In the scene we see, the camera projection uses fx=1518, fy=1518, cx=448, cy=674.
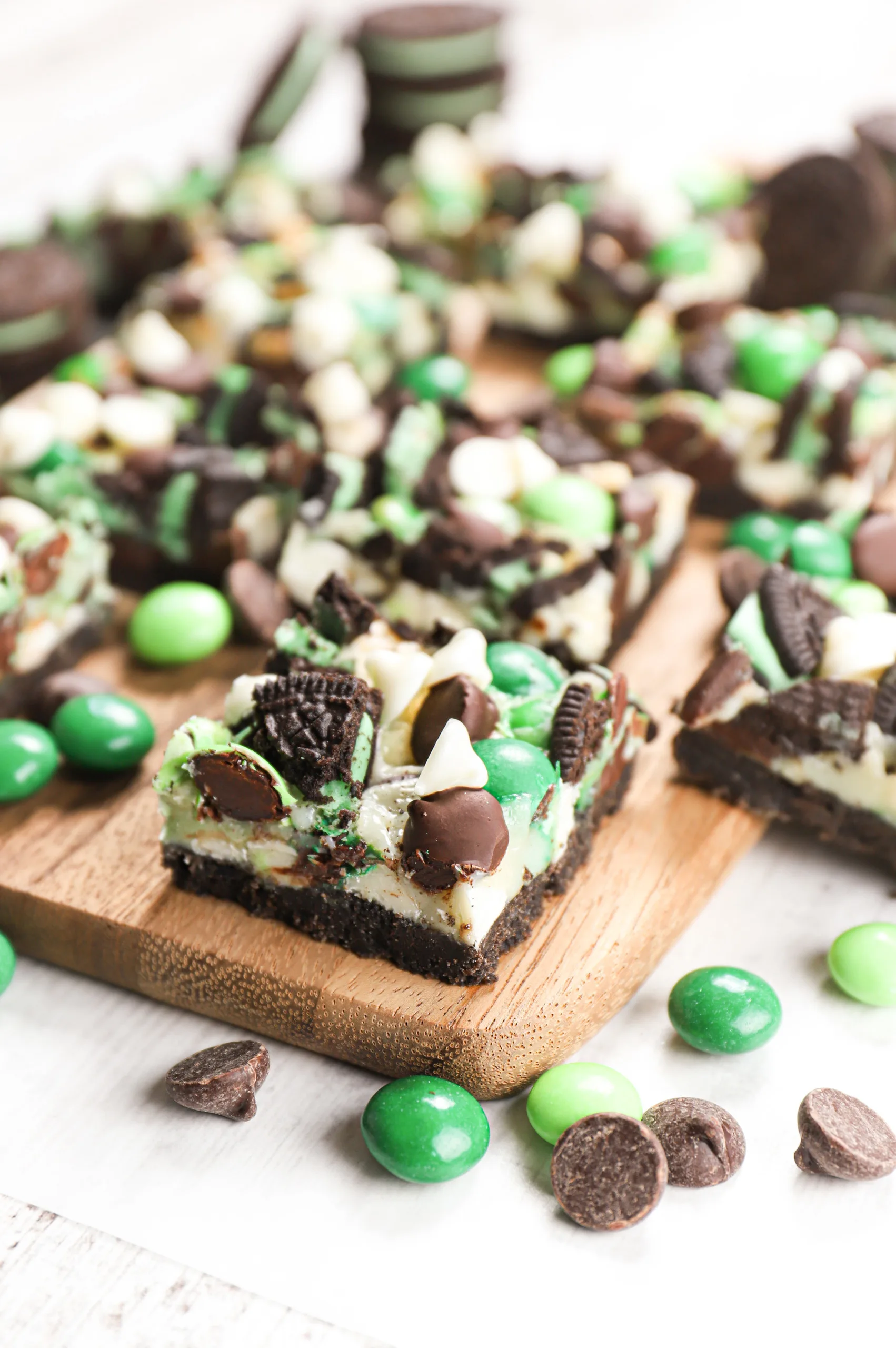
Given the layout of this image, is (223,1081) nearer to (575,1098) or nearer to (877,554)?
(575,1098)

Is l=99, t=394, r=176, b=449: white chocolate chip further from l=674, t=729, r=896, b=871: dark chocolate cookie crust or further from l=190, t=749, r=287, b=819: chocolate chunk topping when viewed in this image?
l=674, t=729, r=896, b=871: dark chocolate cookie crust

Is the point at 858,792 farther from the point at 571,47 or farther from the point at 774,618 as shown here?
the point at 571,47

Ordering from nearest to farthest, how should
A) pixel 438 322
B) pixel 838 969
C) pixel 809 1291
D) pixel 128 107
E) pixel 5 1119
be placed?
pixel 809 1291
pixel 5 1119
pixel 838 969
pixel 438 322
pixel 128 107

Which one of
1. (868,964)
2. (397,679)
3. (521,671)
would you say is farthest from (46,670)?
(868,964)

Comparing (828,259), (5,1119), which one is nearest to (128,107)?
(828,259)

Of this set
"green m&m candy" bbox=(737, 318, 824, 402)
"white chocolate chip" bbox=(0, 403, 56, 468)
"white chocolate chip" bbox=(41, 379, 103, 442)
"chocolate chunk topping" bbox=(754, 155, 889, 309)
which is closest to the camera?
"white chocolate chip" bbox=(0, 403, 56, 468)

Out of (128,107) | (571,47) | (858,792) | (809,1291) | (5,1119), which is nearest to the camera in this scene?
(809,1291)

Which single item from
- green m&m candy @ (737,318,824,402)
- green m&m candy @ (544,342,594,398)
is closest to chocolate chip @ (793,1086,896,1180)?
green m&m candy @ (737,318,824,402)
